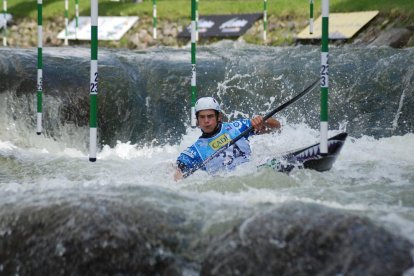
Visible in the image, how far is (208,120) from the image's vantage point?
7270 millimetres

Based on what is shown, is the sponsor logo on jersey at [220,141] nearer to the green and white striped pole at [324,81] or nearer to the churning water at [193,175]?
the churning water at [193,175]

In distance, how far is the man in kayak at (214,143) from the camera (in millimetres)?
7188

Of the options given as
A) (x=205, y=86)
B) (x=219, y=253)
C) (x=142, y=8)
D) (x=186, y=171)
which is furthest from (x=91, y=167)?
(x=142, y=8)

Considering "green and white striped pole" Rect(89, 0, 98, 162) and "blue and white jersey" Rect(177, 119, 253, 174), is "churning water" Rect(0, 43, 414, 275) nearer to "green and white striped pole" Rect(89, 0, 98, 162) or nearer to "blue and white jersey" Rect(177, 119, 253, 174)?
"blue and white jersey" Rect(177, 119, 253, 174)

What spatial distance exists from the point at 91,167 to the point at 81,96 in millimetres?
2591

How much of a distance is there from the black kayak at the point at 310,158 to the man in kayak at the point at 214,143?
332mm

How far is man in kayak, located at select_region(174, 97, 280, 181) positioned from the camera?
719 cm

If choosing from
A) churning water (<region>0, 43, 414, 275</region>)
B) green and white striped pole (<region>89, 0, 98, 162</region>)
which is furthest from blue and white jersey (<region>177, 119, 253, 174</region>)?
green and white striped pole (<region>89, 0, 98, 162</region>)

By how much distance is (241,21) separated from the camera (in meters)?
18.9

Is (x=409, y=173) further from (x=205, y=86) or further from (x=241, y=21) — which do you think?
(x=241, y=21)

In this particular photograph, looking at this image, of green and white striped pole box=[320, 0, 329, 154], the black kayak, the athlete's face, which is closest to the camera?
green and white striped pole box=[320, 0, 329, 154]

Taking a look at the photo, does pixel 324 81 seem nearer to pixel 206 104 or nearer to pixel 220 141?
pixel 206 104

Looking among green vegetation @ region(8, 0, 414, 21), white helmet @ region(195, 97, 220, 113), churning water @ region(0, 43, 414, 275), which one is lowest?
churning water @ region(0, 43, 414, 275)

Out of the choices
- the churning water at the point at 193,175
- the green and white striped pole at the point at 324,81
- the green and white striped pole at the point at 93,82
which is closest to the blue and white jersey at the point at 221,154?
the churning water at the point at 193,175
